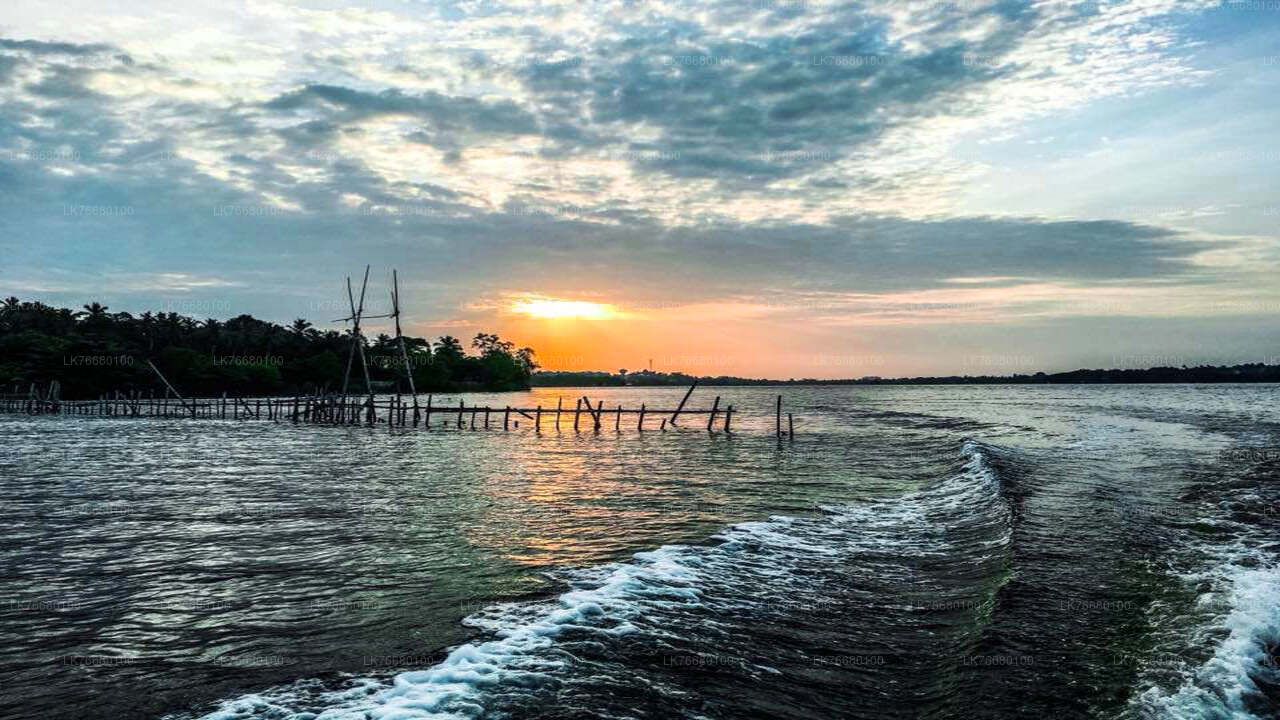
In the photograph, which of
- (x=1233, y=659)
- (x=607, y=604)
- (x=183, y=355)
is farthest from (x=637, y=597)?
(x=183, y=355)

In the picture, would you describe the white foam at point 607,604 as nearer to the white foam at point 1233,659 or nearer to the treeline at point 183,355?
the white foam at point 1233,659

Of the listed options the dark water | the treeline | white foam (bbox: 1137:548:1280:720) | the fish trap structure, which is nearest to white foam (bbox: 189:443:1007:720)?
the dark water

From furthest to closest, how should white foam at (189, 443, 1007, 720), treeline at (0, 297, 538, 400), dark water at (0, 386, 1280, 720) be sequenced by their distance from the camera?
1. treeline at (0, 297, 538, 400)
2. dark water at (0, 386, 1280, 720)
3. white foam at (189, 443, 1007, 720)

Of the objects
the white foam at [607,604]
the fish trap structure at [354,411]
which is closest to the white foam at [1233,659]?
the white foam at [607,604]

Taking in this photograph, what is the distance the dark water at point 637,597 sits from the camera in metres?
6.18

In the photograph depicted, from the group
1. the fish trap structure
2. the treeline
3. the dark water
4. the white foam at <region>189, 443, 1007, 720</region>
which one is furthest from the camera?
the treeline

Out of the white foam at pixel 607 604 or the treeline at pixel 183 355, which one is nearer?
the white foam at pixel 607 604

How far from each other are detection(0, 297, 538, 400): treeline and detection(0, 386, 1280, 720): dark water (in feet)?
150

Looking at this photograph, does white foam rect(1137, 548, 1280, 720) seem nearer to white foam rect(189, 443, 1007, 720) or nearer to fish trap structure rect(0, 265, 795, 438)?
white foam rect(189, 443, 1007, 720)

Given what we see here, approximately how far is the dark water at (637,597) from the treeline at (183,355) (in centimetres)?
4582

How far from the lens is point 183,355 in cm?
8400

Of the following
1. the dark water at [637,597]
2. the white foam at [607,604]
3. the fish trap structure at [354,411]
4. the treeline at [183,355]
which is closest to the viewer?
the white foam at [607,604]

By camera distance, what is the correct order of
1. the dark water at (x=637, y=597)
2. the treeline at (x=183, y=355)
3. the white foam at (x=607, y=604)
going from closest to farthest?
the white foam at (x=607, y=604) → the dark water at (x=637, y=597) → the treeline at (x=183, y=355)

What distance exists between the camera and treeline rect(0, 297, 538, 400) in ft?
240
